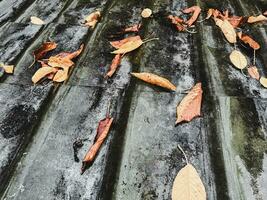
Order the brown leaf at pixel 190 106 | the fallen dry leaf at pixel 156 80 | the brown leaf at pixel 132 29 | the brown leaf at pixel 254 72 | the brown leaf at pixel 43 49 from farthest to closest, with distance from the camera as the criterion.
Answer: the brown leaf at pixel 132 29 → the brown leaf at pixel 43 49 → the brown leaf at pixel 254 72 → the fallen dry leaf at pixel 156 80 → the brown leaf at pixel 190 106

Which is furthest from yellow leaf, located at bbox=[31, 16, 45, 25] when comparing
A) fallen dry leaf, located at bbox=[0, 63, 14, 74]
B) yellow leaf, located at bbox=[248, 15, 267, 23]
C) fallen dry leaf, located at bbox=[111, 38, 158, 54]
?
yellow leaf, located at bbox=[248, 15, 267, 23]

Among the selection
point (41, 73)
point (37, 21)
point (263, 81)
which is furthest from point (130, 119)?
point (37, 21)

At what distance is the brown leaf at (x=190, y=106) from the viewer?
1.65 metres

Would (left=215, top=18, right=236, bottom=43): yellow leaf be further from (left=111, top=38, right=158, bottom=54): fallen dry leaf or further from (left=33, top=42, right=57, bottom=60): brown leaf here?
(left=33, top=42, right=57, bottom=60): brown leaf

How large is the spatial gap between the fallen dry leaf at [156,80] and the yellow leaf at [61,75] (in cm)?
43

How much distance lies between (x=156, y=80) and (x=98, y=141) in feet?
1.78

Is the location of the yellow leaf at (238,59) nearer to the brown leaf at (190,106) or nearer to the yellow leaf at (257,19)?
the brown leaf at (190,106)

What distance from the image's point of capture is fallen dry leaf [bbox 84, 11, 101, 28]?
2.39 m

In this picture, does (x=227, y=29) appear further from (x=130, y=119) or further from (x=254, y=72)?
(x=130, y=119)

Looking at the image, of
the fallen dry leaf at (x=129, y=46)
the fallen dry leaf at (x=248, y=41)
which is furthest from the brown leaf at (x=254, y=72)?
the fallen dry leaf at (x=129, y=46)

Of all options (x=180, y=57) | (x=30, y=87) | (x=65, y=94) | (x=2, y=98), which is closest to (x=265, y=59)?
(x=180, y=57)

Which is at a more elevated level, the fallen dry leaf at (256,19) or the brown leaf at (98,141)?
the fallen dry leaf at (256,19)

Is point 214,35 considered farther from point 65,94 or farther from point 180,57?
point 65,94

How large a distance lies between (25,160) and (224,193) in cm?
87
